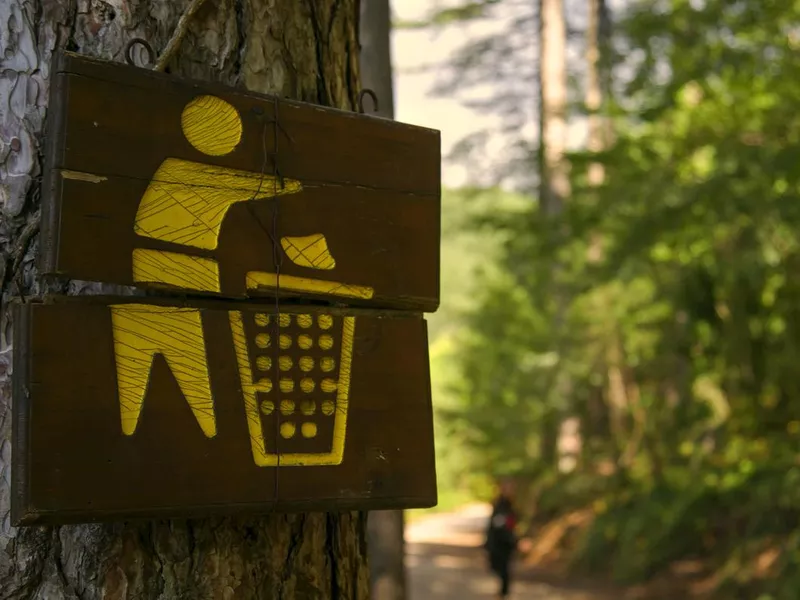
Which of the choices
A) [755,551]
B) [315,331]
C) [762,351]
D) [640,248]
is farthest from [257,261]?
[755,551]

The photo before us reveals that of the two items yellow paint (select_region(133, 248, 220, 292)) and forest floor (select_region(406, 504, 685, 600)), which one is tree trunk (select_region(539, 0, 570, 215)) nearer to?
forest floor (select_region(406, 504, 685, 600))

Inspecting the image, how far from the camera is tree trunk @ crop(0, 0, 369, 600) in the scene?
1.66 m

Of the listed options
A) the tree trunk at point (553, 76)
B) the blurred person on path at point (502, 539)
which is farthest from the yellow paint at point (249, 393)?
the tree trunk at point (553, 76)

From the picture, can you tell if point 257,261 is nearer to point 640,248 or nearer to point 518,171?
point 640,248

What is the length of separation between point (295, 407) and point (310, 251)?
29cm

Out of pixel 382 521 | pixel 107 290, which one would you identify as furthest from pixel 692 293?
pixel 107 290

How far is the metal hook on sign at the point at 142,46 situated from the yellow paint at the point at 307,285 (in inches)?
16.7

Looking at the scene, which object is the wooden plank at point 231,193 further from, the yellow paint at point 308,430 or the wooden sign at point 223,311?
the yellow paint at point 308,430

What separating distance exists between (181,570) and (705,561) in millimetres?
11024

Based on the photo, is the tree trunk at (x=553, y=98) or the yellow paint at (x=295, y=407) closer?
the yellow paint at (x=295, y=407)

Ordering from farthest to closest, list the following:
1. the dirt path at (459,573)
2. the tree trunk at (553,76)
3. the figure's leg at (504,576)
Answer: the tree trunk at (553,76)
the dirt path at (459,573)
the figure's leg at (504,576)

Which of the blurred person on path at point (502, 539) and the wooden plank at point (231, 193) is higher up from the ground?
the wooden plank at point (231, 193)

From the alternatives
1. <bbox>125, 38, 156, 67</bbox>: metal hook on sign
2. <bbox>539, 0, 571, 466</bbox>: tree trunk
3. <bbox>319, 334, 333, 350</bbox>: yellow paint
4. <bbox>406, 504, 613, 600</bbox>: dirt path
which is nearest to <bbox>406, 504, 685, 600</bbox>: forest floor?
<bbox>406, 504, 613, 600</bbox>: dirt path

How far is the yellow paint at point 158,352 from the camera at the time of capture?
161 centimetres
